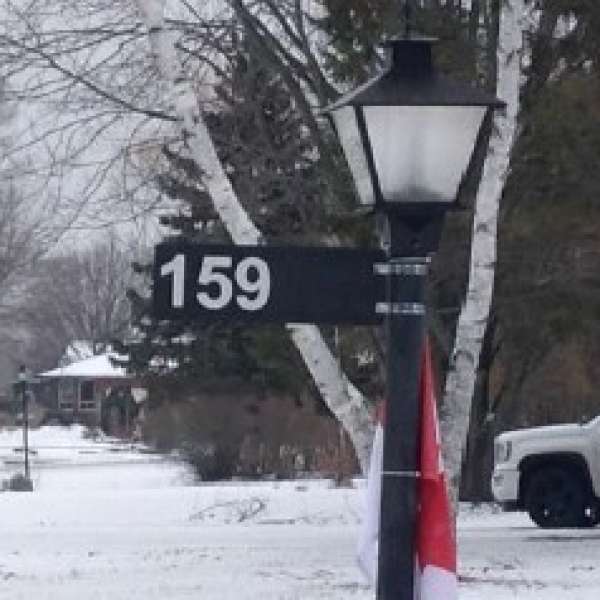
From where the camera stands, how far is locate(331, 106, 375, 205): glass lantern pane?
7.45 m

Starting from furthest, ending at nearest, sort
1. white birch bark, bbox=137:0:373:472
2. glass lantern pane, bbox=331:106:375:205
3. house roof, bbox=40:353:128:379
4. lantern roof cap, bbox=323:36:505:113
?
house roof, bbox=40:353:128:379 < white birch bark, bbox=137:0:373:472 < glass lantern pane, bbox=331:106:375:205 < lantern roof cap, bbox=323:36:505:113

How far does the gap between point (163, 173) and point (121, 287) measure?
77557 millimetres

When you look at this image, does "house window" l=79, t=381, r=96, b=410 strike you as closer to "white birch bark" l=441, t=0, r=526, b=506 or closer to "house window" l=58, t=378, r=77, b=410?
"house window" l=58, t=378, r=77, b=410

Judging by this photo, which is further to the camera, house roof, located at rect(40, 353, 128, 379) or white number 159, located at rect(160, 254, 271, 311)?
house roof, located at rect(40, 353, 128, 379)

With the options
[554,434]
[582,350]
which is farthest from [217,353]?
[554,434]

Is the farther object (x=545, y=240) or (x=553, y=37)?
A: (x=545, y=240)

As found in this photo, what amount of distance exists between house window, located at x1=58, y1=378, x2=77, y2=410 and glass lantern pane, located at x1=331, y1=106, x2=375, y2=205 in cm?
8517

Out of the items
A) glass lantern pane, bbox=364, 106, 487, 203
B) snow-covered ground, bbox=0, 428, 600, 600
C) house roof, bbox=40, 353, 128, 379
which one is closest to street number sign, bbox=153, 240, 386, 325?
glass lantern pane, bbox=364, 106, 487, 203

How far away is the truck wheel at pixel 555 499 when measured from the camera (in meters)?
22.8

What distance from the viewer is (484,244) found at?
15258mm

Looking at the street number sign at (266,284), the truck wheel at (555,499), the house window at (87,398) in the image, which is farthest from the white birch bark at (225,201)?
the house window at (87,398)

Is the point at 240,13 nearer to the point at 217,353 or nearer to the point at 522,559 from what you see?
the point at 522,559

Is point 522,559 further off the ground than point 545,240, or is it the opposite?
point 545,240

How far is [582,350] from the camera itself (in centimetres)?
3028
